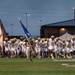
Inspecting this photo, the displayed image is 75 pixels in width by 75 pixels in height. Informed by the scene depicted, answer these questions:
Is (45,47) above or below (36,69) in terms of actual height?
above

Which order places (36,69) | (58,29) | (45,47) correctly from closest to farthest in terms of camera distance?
(36,69) → (45,47) → (58,29)

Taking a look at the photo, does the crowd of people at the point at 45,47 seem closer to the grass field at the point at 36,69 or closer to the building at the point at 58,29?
the grass field at the point at 36,69

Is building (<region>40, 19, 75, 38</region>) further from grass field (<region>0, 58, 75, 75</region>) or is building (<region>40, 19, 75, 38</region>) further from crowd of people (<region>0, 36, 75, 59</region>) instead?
grass field (<region>0, 58, 75, 75</region>)

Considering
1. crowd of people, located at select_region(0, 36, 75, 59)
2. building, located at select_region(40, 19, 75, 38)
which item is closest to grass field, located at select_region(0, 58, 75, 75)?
crowd of people, located at select_region(0, 36, 75, 59)

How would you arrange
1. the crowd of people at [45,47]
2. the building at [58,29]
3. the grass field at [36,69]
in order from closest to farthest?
the grass field at [36,69], the crowd of people at [45,47], the building at [58,29]

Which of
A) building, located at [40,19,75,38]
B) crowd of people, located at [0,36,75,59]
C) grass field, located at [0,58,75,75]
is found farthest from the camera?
building, located at [40,19,75,38]

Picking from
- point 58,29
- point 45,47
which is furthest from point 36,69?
point 58,29

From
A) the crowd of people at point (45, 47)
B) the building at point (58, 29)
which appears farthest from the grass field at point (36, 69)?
the building at point (58, 29)

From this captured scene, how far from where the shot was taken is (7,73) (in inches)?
745

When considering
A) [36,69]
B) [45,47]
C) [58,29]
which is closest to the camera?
[36,69]

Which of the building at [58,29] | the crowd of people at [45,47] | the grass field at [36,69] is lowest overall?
the grass field at [36,69]

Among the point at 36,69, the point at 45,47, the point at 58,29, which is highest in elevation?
the point at 58,29

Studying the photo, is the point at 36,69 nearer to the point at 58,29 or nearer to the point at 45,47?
the point at 45,47

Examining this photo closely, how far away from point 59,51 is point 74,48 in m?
1.86
